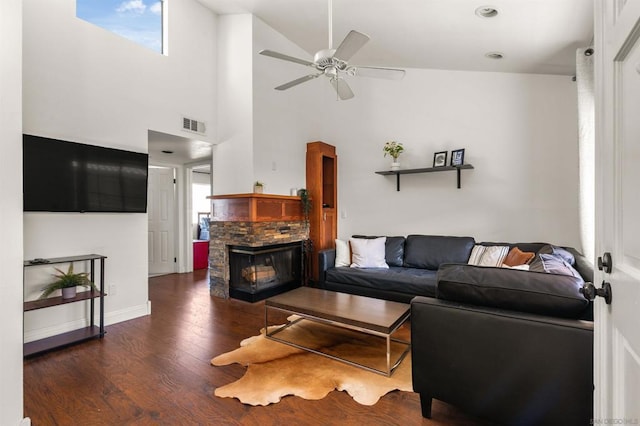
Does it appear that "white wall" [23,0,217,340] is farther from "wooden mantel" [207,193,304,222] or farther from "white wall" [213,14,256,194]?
"wooden mantel" [207,193,304,222]

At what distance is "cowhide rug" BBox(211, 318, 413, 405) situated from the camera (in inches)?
80.9

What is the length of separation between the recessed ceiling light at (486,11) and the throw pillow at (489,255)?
2.46 m

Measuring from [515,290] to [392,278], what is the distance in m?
2.26

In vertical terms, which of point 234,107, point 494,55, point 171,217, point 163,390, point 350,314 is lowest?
point 163,390

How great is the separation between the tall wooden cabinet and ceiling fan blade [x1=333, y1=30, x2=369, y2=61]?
2521 mm

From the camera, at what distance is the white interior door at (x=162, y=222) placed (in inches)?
229

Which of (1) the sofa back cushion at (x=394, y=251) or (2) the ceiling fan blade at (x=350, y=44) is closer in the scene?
(2) the ceiling fan blade at (x=350, y=44)

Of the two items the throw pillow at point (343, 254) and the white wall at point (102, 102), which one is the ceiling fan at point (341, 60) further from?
the throw pillow at point (343, 254)

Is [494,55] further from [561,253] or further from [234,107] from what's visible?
[234,107]

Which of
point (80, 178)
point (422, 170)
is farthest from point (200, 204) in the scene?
point (422, 170)

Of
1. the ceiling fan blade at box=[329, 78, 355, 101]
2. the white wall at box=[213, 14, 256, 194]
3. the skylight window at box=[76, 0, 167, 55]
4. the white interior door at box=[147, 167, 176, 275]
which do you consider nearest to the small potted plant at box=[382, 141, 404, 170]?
the ceiling fan blade at box=[329, 78, 355, 101]

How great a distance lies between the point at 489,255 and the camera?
3.63 m

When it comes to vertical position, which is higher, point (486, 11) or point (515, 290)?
point (486, 11)

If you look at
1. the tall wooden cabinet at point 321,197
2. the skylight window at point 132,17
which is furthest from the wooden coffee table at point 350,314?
the skylight window at point 132,17
